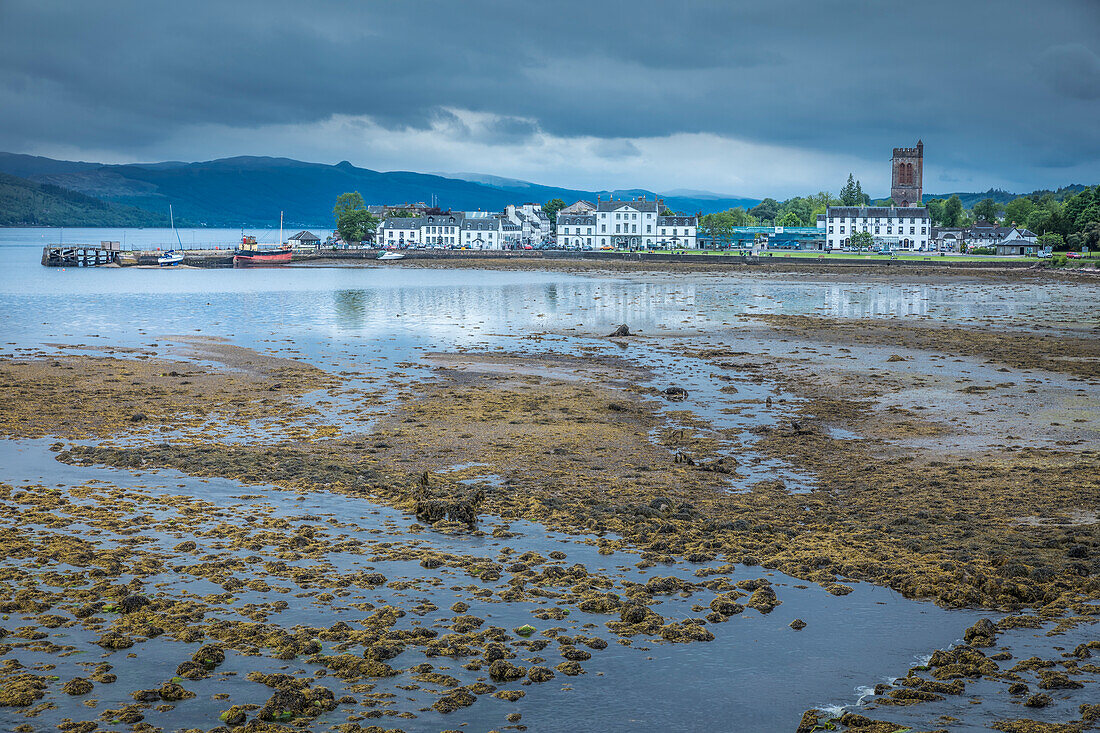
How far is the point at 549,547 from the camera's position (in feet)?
45.2

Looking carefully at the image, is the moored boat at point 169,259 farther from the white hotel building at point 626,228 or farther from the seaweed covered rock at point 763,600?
the seaweed covered rock at point 763,600

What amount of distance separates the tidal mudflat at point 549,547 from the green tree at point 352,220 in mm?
142459

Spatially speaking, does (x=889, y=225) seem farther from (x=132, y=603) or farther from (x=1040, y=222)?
(x=132, y=603)

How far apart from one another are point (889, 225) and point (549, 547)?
154058 millimetres

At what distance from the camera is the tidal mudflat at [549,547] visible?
9.47 meters

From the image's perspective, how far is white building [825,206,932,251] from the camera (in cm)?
15338

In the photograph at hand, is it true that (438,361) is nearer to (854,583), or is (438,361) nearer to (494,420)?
(494,420)

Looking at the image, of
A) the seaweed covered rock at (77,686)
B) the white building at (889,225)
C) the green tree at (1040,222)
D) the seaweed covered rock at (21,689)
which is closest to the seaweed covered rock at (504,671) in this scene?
the seaweed covered rock at (77,686)

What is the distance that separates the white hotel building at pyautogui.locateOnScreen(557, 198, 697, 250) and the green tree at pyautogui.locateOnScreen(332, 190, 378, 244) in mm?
37509

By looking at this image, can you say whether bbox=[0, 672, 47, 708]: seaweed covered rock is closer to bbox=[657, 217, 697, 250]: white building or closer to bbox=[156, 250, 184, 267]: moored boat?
bbox=[156, 250, 184, 267]: moored boat

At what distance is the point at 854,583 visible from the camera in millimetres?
12391

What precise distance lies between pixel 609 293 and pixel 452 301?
Result: 47.3ft

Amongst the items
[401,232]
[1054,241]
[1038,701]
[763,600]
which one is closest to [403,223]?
[401,232]

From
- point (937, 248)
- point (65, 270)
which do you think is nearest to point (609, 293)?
point (65, 270)
